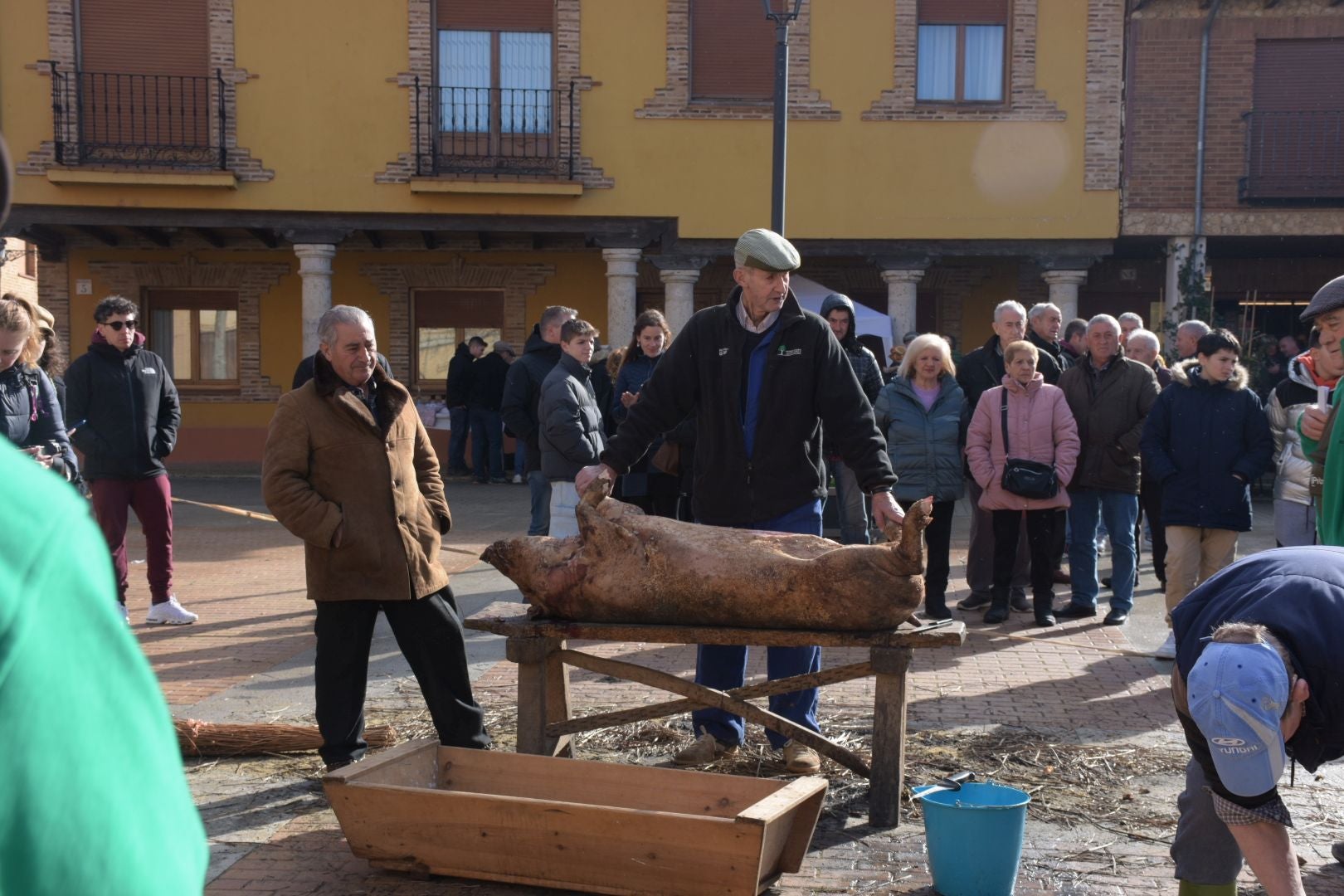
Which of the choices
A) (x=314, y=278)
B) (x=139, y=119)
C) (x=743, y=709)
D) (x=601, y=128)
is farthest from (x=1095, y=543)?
(x=139, y=119)

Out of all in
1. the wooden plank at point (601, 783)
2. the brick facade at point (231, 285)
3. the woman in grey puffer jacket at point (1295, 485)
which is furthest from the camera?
the brick facade at point (231, 285)

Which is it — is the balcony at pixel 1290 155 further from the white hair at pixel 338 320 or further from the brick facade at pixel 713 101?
the white hair at pixel 338 320

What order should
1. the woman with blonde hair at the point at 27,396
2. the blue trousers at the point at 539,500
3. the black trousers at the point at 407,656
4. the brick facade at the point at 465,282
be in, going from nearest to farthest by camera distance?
the black trousers at the point at 407,656 < the woman with blonde hair at the point at 27,396 < the blue trousers at the point at 539,500 < the brick facade at the point at 465,282

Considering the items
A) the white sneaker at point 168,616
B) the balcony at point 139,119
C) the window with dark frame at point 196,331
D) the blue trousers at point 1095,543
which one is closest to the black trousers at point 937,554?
the blue trousers at point 1095,543

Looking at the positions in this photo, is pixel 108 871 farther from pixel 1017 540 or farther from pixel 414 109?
pixel 414 109

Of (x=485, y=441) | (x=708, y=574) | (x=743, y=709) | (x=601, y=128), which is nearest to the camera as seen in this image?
(x=708, y=574)

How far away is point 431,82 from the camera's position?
19641mm

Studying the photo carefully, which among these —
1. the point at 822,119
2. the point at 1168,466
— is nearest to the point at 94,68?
the point at 822,119

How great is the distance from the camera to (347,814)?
14.6 feet

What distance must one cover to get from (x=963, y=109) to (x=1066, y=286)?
2.98 metres

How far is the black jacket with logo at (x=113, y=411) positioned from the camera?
26.7 ft

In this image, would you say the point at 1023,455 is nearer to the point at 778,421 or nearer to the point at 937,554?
the point at 937,554

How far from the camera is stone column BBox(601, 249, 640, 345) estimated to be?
1978cm

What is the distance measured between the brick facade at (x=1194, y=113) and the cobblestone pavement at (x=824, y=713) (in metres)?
9.91
